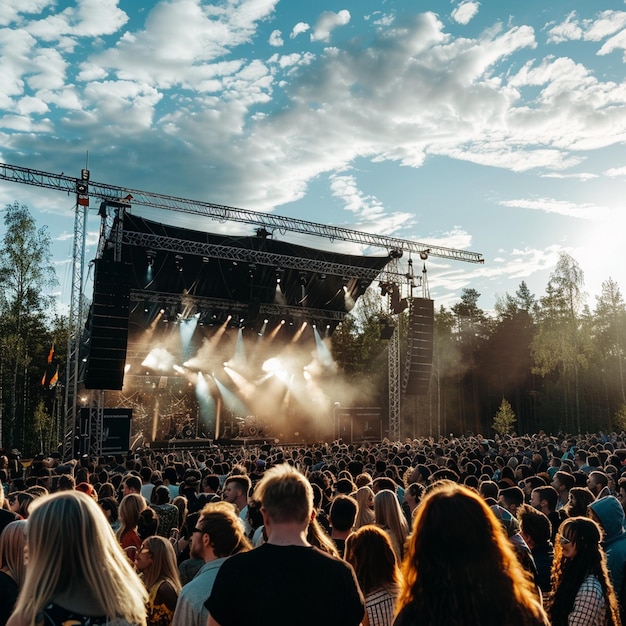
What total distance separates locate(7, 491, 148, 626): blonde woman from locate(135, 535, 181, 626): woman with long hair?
1.71 meters

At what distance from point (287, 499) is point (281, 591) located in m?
0.38

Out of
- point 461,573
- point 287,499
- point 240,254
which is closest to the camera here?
point 461,573

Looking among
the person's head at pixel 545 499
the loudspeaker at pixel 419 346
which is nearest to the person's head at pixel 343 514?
the person's head at pixel 545 499

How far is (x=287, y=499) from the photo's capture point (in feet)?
8.29

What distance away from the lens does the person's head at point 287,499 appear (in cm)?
250

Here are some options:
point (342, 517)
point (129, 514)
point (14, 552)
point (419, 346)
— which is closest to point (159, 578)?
point (14, 552)

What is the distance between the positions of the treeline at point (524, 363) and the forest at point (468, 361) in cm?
8

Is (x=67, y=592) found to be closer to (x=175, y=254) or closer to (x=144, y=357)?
(x=175, y=254)

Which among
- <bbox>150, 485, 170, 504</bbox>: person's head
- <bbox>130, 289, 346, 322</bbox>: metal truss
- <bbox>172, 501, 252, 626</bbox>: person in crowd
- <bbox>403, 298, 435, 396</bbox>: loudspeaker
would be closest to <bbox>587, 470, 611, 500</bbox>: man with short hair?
<bbox>150, 485, 170, 504</bbox>: person's head

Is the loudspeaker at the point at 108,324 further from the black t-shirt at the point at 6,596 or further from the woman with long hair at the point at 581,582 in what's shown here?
the woman with long hair at the point at 581,582

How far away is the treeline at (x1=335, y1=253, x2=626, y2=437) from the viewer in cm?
3912

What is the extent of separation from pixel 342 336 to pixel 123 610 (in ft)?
132

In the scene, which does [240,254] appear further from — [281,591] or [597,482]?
[281,591]

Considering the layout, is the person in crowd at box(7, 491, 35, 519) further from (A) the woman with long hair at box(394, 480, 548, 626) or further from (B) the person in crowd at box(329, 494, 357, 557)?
(A) the woman with long hair at box(394, 480, 548, 626)
